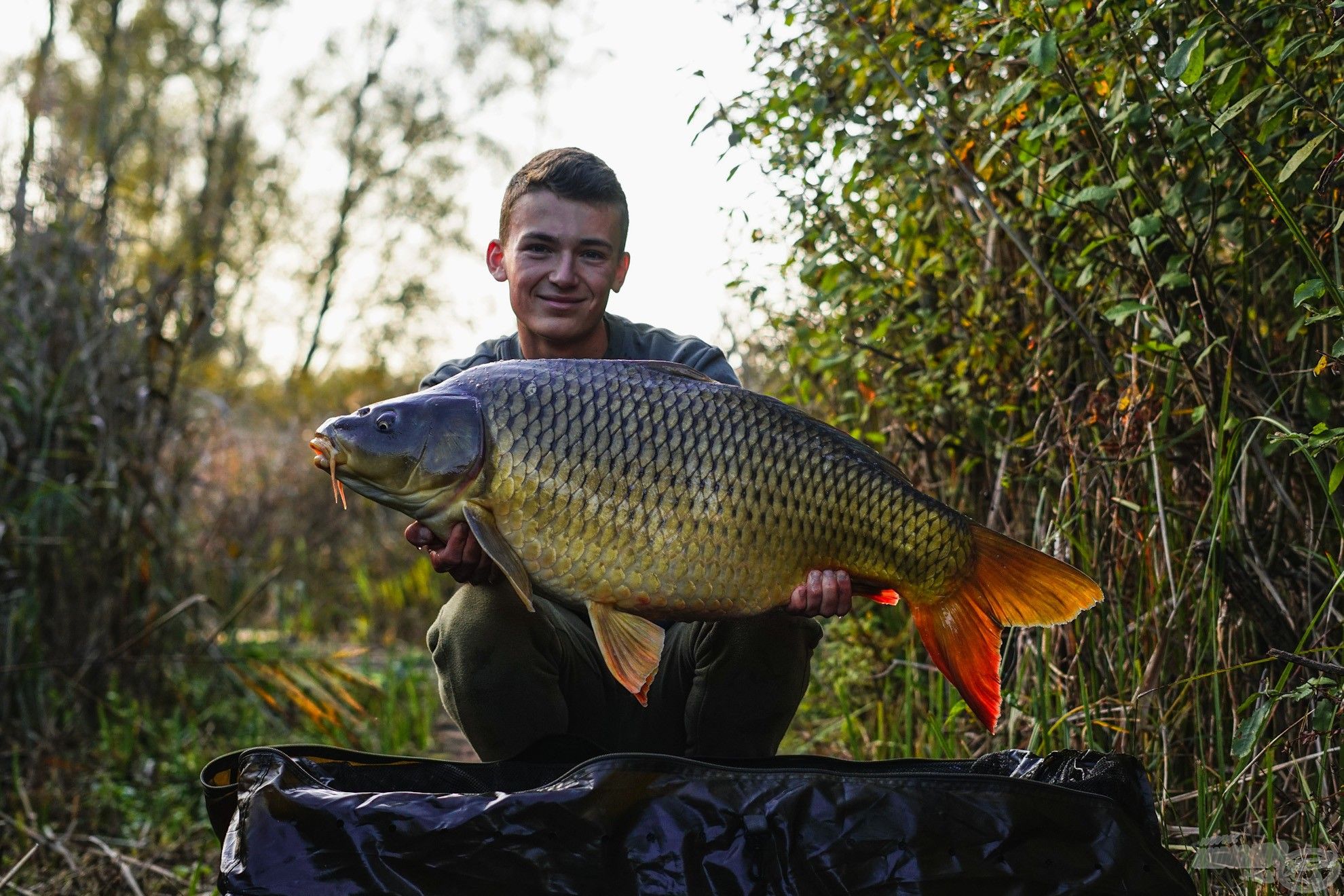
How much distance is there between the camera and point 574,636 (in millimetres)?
2025

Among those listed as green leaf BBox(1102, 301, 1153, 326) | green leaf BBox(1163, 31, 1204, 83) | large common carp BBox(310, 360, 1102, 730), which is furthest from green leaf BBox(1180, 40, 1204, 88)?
large common carp BBox(310, 360, 1102, 730)

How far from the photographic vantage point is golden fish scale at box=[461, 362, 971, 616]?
1.50 meters

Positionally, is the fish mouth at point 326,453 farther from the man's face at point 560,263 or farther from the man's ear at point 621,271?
the man's ear at point 621,271

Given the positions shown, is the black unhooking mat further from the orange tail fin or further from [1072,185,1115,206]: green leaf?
[1072,185,1115,206]: green leaf

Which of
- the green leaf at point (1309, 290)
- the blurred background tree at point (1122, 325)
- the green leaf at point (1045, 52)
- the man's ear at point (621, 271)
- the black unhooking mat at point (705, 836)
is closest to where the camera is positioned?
the black unhooking mat at point (705, 836)

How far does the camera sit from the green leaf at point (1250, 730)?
1516 mm

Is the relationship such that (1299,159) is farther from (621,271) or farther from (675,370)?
(621,271)

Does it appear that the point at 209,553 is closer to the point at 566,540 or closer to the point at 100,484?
the point at 100,484

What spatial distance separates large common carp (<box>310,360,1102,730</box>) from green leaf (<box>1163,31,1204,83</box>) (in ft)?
1.97

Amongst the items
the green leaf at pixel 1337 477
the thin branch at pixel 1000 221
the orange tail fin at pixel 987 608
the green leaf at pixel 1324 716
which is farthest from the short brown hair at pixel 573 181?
the green leaf at pixel 1324 716

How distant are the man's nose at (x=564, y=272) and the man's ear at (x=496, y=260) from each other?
0.20 metres

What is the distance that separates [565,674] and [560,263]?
2.26ft

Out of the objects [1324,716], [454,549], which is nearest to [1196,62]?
[1324,716]

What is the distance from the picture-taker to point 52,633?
10.2ft
